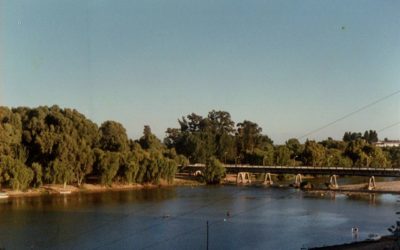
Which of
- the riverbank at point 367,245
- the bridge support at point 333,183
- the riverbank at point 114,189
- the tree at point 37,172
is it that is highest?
the tree at point 37,172

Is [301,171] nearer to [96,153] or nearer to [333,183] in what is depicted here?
[333,183]

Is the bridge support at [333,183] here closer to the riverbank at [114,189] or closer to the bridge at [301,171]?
the bridge at [301,171]

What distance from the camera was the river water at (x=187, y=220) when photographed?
36.4 meters

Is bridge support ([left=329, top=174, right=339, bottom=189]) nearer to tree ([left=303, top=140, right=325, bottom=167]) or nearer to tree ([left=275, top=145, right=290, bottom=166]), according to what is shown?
tree ([left=275, top=145, right=290, bottom=166])

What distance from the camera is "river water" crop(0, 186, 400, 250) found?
36.4 metres

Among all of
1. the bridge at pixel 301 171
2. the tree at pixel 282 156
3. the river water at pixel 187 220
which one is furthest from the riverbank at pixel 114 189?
the tree at pixel 282 156

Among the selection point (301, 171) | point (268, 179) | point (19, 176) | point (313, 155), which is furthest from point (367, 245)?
point (313, 155)

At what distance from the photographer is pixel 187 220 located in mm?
45469

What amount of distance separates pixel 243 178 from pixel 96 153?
29.2 m

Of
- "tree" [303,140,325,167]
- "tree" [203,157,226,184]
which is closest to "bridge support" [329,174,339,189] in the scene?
"tree" [203,157,226,184]

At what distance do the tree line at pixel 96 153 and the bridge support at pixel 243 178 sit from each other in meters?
4.25

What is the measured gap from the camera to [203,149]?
105 meters

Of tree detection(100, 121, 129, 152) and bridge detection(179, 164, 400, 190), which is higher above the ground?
tree detection(100, 121, 129, 152)

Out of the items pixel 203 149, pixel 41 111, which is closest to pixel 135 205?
pixel 41 111
